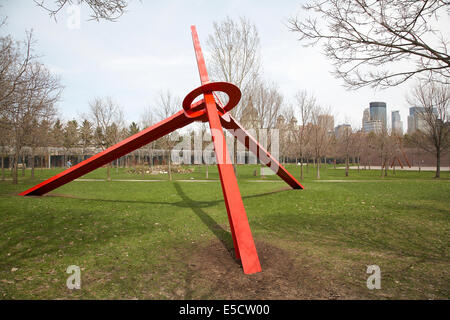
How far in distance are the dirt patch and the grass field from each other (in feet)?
0.05

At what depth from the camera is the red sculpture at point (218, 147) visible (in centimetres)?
467

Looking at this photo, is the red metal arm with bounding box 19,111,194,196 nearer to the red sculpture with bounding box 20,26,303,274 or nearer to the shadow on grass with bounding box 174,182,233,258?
the red sculpture with bounding box 20,26,303,274

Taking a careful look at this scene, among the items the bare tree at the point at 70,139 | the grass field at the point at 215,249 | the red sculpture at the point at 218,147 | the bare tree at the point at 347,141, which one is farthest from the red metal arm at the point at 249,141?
the bare tree at the point at 70,139

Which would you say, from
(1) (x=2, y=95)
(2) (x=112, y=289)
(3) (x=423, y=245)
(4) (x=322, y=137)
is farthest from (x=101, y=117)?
(3) (x=423, y=245)

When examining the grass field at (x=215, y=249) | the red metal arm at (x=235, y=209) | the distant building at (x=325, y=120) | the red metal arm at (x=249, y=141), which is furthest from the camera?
the distant building at (x=325, y=120)

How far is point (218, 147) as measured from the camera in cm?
A: 546

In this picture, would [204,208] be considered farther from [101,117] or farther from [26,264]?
[101,117]

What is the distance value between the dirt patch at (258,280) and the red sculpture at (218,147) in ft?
0.92

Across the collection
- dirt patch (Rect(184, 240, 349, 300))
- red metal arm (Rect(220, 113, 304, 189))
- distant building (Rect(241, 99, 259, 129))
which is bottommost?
dirt patch (Rect(184, 240, 349, 300))

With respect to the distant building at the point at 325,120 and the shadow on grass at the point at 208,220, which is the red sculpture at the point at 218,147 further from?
the distant building at the point at 325,120

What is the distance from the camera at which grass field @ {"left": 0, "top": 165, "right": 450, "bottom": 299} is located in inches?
152

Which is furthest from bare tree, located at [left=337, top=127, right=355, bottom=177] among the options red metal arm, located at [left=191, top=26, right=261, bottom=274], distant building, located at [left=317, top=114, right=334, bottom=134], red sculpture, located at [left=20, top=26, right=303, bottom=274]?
red metal arm, located at [left=191, top=26, right=261, bottom=274]

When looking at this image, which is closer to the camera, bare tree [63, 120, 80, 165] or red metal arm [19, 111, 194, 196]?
red metal arm [19, 111, 194, 196]
